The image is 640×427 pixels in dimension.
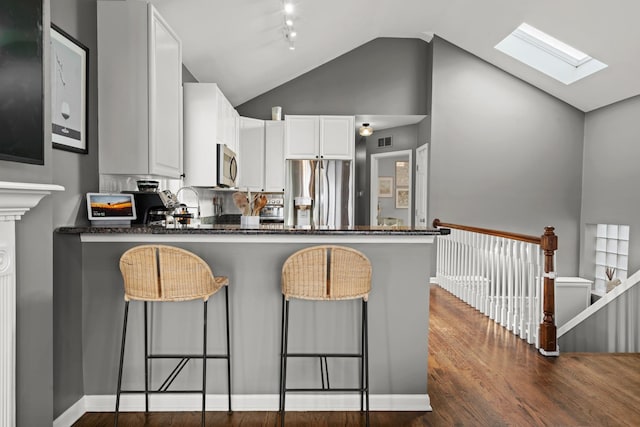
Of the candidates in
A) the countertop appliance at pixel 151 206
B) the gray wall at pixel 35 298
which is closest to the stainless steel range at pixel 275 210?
the countertop appliance at pixel 151 206

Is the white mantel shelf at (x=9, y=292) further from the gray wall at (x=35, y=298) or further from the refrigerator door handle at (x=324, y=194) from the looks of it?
the refrigerator door handle at (x=324, y=194)

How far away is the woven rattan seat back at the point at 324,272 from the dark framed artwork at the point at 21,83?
4.02 ft

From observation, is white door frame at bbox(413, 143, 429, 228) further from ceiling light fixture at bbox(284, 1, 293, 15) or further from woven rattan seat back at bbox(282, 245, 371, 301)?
woven rattan seat back at bbox(282, 245, 371, 301)

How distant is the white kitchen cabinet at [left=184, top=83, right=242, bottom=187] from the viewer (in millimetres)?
3607

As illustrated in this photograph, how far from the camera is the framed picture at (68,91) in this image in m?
2.13

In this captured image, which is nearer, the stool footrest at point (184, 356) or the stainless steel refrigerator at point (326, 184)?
the stool footrest at point (184, 356)

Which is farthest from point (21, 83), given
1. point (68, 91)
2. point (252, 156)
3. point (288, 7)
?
point (252, 156)

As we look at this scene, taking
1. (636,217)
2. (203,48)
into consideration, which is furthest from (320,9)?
(636,217)

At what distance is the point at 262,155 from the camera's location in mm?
5859

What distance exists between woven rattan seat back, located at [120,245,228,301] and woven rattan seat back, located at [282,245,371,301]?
1.52ft

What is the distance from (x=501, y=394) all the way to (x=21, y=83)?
2990 millimetres

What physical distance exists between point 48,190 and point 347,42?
5063mm

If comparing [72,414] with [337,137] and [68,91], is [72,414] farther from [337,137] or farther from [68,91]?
[337,137]

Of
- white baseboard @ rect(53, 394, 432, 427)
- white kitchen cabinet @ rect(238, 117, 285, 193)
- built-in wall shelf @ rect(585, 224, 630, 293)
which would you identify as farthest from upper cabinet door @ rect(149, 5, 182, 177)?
built-in wall shelf @ rect(585, 224, 630, 293)
